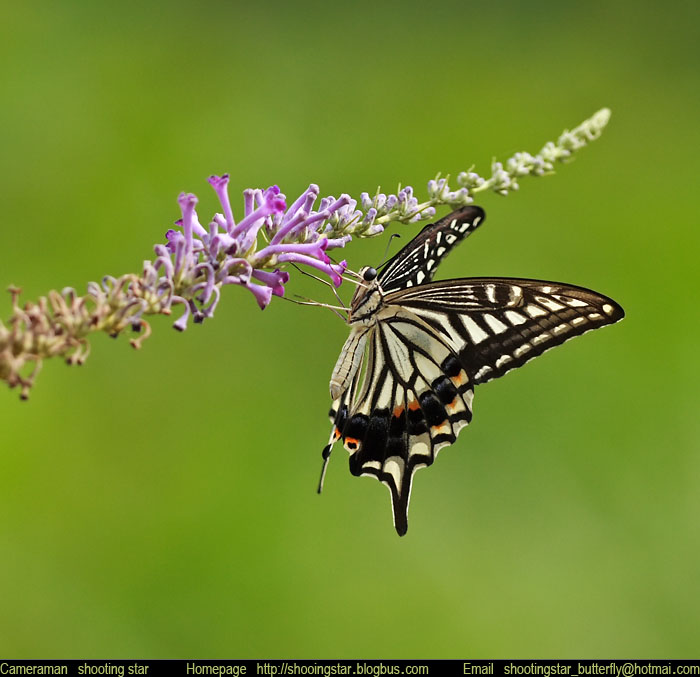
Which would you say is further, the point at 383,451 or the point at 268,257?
the point at 383,451

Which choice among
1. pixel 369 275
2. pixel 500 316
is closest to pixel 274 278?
pixel 369 275

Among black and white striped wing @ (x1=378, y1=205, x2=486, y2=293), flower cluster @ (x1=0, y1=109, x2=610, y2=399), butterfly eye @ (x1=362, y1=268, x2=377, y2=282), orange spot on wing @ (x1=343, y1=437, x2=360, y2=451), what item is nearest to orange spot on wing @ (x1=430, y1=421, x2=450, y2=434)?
orange spot on wing @ (x1=343, y1=437, x2=360, y2=451)

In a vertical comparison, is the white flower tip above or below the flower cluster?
above

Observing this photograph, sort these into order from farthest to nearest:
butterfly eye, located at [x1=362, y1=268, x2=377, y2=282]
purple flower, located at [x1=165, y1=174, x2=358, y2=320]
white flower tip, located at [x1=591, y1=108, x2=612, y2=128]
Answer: butterfly eye, located at [x1=362, y1=268, x2=377, y2=282] → white flower tip, located at [x1=591, y1=108, x2=612, y2=128] → purple flower, located at [x1=165, y1=174, x2=358, y2=320]

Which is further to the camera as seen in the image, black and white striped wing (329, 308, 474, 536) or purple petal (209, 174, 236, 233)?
black and white striped wing (329, 308, 474, 536)

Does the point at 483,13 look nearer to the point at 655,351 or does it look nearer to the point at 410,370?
the point at 655,351

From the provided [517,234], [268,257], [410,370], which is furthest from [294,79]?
[268,257]

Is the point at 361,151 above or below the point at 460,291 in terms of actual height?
above

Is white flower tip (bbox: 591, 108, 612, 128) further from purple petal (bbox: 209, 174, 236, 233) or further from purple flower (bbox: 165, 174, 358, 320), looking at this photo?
purple petal (bbox: 209, 174, 236, 233)
